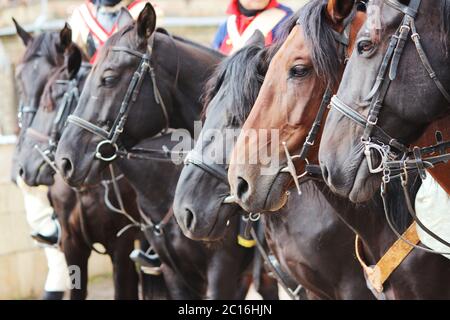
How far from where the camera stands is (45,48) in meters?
8.13

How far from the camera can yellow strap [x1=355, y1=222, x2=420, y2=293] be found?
468 centimetres

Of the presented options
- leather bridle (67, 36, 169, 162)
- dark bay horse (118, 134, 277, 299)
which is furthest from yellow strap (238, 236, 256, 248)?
leather bridle (67, 36, 169, 162)

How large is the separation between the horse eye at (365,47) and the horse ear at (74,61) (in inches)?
153

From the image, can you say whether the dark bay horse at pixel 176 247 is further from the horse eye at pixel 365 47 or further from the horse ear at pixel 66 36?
the horse eye at pixel 365 47

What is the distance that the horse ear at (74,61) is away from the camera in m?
7.46

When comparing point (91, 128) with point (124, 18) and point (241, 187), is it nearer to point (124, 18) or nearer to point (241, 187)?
point (124, 18)

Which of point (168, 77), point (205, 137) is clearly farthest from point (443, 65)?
point (168, 77)

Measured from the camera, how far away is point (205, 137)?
5.18 meters

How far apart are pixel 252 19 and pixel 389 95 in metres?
2.73

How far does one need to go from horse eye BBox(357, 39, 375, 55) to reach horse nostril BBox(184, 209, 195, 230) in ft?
5.14

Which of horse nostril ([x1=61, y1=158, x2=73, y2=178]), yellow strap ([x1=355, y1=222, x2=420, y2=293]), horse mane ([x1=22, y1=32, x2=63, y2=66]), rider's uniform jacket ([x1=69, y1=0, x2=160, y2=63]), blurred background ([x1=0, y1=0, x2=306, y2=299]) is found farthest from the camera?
blurred background ([x1=0, y1=0, x2=306, y2=299])

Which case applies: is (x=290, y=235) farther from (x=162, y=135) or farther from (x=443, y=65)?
(x=443, y=65)

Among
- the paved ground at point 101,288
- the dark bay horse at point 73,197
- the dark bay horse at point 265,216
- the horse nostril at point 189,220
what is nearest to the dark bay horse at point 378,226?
the dark bay horse at point 265,216

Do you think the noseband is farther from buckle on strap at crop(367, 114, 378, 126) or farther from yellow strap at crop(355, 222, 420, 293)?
yellow strap at crop(355, 222, 420, 293)
